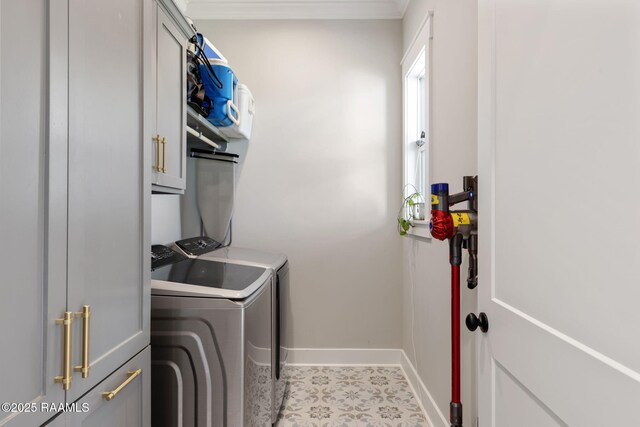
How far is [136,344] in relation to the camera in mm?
959

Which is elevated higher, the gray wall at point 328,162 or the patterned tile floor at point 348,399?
the gray wall at point 328,162

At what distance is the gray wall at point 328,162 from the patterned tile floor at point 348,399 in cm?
23

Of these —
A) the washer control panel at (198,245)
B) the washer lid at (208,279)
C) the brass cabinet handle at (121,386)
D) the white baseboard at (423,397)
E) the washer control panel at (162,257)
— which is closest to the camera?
the brass cabinet handle at (121,386)

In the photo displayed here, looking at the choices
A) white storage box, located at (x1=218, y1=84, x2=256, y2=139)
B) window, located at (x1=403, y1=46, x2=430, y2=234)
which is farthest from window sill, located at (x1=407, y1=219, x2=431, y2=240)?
white storage box, located at (x1=218, y1=84, x2=256, y2=139)

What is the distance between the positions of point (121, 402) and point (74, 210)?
54 cm

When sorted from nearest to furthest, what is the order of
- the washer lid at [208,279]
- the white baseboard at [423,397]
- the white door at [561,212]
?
the white door at [561,212] < the washer lid at [208,279] < the white baseboard at [423,397]

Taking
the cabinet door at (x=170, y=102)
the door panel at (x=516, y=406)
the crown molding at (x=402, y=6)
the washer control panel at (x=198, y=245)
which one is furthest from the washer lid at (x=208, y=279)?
the crown molding at (x=402, y=6)

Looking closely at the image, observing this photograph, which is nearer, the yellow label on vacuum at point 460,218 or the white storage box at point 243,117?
the yellow label on vacuum at point 460,218

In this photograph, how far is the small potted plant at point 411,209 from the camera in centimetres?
226

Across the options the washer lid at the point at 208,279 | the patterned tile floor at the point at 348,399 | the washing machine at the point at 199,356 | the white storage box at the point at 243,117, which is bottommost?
the patterned tile floor at the point at 348,399

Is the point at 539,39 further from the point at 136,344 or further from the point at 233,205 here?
the point at 233,205

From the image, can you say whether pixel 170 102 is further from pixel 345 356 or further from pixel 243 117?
pixel 345 356

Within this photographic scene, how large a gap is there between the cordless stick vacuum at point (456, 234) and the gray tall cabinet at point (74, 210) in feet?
3.03

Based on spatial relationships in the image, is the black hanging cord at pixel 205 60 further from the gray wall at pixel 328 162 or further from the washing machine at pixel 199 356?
the washing machine at pixel 199 356
